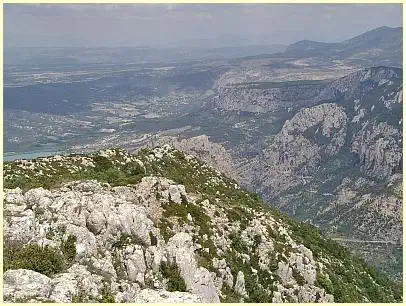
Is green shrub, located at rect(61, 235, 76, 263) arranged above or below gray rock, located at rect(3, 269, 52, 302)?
below

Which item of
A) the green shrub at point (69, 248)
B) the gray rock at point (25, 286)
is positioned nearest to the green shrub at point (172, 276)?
the green shrub at point (69, 248)

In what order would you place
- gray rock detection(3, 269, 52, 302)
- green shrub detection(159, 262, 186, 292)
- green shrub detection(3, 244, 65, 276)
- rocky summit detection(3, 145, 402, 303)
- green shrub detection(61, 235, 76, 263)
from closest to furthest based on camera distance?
gray rock detection(3, 269, 52, 302) → green shrub detection(3, 244, 65, 276) → rocky summit detection(3, 145, 402, 303) → green shrub detection(61, 235, 76, 263) → green shrub detection(159, 262, 186, 292)

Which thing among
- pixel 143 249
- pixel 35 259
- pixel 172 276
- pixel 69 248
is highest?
pixel 35 259

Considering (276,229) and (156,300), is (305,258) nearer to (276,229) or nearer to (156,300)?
(276,229)

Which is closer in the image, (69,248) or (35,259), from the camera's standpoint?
(35,259)

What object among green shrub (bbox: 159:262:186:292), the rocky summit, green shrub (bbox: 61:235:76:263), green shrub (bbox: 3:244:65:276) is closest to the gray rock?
the rocky summit

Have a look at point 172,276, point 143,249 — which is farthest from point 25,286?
point 172,276

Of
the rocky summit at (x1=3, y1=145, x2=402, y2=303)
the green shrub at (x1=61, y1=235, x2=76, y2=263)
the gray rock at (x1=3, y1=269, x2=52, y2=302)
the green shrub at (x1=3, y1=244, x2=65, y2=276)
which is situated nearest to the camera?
the gray rock at (x1=3, y1=269, x2=52, y2=302)

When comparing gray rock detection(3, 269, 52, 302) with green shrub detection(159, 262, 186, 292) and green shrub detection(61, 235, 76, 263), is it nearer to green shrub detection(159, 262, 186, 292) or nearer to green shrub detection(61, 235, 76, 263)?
green shrub detection(61, 235, 76, 263)

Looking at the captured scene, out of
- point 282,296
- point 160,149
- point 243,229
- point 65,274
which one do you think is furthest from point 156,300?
point 160,149

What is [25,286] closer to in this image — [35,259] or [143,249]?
[35,259]
